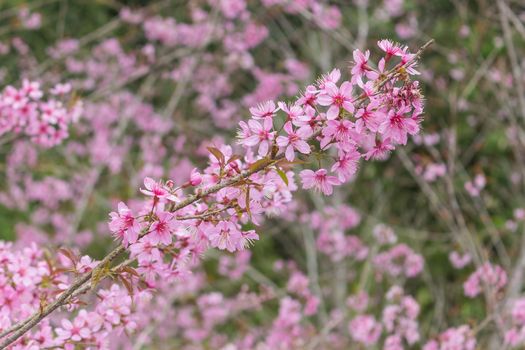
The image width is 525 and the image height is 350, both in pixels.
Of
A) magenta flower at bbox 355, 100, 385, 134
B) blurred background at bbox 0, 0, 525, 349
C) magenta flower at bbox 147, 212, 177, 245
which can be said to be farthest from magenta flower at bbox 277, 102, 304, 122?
blurred background at bbox 0, 0, 525, 349

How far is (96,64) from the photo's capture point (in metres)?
6.36

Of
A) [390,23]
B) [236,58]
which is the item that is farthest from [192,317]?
[390,23]

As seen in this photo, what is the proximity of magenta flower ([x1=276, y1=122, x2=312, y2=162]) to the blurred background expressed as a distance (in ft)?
11.8

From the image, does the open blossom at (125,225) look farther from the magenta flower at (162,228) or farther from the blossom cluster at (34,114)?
the blossom cluster at (34,114)

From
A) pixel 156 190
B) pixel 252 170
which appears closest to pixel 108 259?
pixel 156 190

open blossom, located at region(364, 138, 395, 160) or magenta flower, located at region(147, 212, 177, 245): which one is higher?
magenta flower, located at region(147, 212, 177, 245)

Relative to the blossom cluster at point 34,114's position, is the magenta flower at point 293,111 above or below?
below

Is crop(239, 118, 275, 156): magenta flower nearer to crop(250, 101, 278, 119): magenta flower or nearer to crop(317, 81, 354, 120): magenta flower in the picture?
crop(250, 101, 278, 119): magenta flower

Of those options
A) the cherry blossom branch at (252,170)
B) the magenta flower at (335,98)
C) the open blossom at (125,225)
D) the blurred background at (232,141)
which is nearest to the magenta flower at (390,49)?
the cherry blossom branch at (252,170)

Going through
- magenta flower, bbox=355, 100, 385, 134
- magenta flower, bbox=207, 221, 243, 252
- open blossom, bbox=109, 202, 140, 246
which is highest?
open blossom, bbox=109, 202, 140, 246

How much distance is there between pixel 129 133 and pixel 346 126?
222 inches

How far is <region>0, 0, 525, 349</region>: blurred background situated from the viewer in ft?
17.2

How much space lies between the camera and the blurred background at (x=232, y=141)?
525 centimetres

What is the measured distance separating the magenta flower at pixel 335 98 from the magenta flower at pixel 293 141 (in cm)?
7
